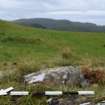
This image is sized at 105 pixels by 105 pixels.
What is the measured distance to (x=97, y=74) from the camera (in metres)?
12.3

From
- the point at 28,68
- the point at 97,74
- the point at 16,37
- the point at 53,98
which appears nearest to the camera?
the point at 53,98

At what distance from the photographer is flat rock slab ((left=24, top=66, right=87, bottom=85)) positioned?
40.1 feet

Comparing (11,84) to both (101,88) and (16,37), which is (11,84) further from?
(16,37)

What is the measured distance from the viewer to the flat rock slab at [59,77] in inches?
481

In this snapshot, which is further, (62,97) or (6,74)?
(6,74)

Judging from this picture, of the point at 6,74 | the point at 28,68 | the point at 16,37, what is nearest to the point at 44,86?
the point at 6,74

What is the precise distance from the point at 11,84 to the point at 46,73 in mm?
1389

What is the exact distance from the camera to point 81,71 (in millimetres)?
12680

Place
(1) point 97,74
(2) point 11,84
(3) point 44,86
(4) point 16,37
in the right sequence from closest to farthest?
(3) point 44,86 → (2) point 11,84 → (1) point 97,74 → (4) point 16,37

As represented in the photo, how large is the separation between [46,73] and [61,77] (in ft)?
1.44

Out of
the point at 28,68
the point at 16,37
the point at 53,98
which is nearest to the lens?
the point at 53,98

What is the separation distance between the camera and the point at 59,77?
12500mm

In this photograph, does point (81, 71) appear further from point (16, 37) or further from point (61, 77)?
point (16, 37)

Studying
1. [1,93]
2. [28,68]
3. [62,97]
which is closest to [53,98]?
[62,97]
